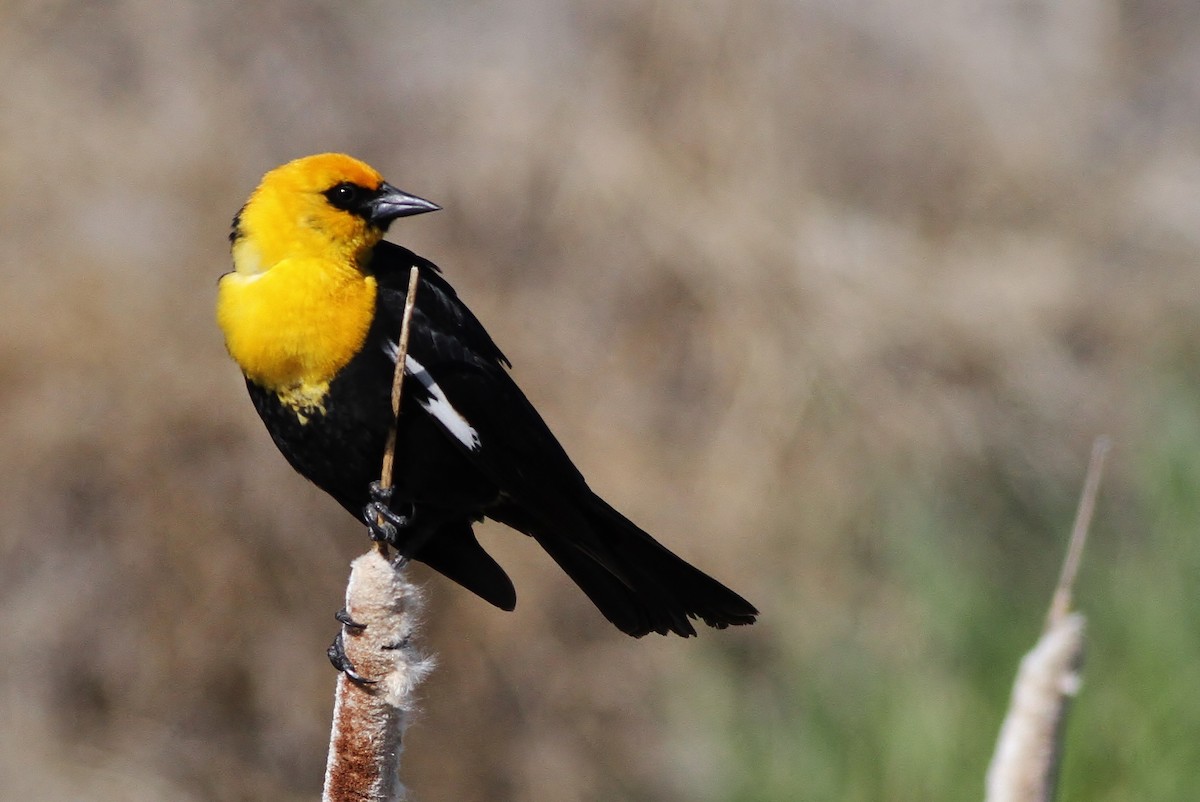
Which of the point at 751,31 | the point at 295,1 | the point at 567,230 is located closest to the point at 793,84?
the point at 751,31

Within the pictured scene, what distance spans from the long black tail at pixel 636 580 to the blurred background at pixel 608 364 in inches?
73.1

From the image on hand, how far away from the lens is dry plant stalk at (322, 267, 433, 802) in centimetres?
168

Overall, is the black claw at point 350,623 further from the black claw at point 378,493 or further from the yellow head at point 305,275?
the yellow head at point 305,275

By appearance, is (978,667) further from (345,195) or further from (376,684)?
(376,684)

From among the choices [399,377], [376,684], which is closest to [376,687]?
[376,684]

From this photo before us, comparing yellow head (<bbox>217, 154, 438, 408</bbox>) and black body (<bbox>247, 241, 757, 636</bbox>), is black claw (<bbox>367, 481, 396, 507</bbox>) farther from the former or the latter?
yellow head (<bbox>217, 154, 438, 408</bbox>)

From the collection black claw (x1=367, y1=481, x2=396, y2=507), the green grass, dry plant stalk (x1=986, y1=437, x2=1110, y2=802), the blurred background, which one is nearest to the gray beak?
black claw (x1=367, y1=481, x2=396, y2=507)

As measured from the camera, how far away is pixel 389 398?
217cm

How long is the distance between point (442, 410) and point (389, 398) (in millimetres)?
126

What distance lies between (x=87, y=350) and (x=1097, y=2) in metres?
4.95

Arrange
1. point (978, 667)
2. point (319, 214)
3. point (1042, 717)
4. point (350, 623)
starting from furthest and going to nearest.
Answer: point (978, 667), point (319, 214), point (350, 623), point (1042, 717)

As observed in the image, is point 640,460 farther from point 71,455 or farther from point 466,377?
point 466,377

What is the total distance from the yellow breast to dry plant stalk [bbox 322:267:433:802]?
0.33 metres

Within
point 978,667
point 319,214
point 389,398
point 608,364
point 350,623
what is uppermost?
point 608,364
